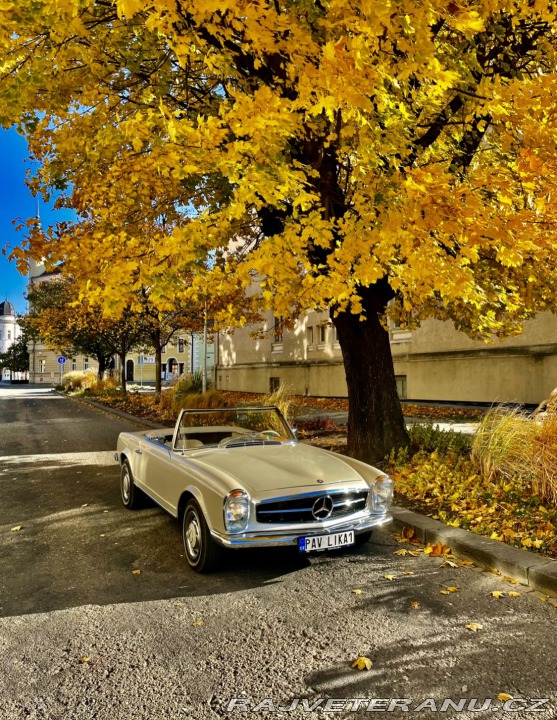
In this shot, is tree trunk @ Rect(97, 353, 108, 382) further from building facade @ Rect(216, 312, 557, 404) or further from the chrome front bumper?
the chrome front bumper

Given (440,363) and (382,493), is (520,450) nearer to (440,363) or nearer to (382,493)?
(382,493)

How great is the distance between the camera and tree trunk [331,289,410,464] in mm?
8094

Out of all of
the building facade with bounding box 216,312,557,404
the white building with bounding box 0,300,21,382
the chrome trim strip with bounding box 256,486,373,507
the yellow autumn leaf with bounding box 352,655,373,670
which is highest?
the white building with bounding box 0,300,21,382

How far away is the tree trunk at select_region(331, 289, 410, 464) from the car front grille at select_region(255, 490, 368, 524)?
12.4ft

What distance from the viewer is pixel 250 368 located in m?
33.0

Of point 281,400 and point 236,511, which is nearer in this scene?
point 236,511

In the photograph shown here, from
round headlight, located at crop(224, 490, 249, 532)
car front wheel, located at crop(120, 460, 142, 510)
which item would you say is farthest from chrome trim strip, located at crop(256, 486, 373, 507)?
car front wheel, located at crop(120, 460, 142, 510)

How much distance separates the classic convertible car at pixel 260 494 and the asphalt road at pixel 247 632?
14.1 inches

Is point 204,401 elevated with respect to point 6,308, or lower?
lower

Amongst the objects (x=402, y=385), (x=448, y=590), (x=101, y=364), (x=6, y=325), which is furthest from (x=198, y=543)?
(x=6, y=325)

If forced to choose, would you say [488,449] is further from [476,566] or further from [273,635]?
[273,635]

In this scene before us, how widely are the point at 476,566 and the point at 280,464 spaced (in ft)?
6.16

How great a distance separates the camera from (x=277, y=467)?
451cm

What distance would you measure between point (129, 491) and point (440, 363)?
14894 millimetres
